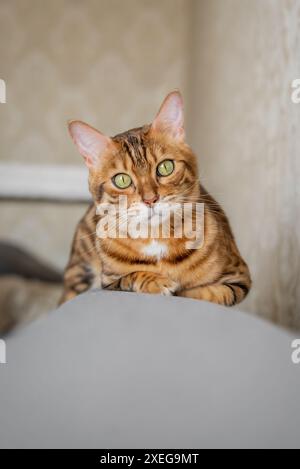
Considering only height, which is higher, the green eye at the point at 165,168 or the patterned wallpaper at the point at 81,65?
the patterned wallpaper at the point at 81,65

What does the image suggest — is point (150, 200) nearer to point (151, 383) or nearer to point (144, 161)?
point (144, 161)

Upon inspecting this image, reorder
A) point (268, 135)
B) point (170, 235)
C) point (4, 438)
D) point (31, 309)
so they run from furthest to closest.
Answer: point (31, 309), point (268, 135), point (170, 235), point (4, 438)

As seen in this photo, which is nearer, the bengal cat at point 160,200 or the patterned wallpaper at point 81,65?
the bengal cat at point 160,200

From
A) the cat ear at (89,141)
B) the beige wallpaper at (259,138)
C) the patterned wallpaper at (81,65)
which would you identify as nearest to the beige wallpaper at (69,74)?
the patterned wallpaper at (81,65)

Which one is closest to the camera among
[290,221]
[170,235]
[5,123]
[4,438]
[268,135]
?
[4,438]

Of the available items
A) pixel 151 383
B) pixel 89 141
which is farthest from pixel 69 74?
pixel 151 383

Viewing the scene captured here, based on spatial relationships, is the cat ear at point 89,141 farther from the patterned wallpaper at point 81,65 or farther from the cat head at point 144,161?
the patterned wallpaper at point 81,65

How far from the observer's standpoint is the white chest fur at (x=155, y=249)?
0.61 metres

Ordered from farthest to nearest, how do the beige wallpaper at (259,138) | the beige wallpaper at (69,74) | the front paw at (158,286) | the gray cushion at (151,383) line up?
the beige wallpaper at (69,74), the beige wallpaper at (259,138), the front paw at (158,286), the gray cushion at (151,383)

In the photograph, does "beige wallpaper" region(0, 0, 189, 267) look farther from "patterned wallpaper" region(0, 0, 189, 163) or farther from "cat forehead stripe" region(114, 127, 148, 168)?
"cat forehead stripe" region(114, 127, 148, 168)

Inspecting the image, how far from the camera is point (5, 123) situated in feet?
6.35
